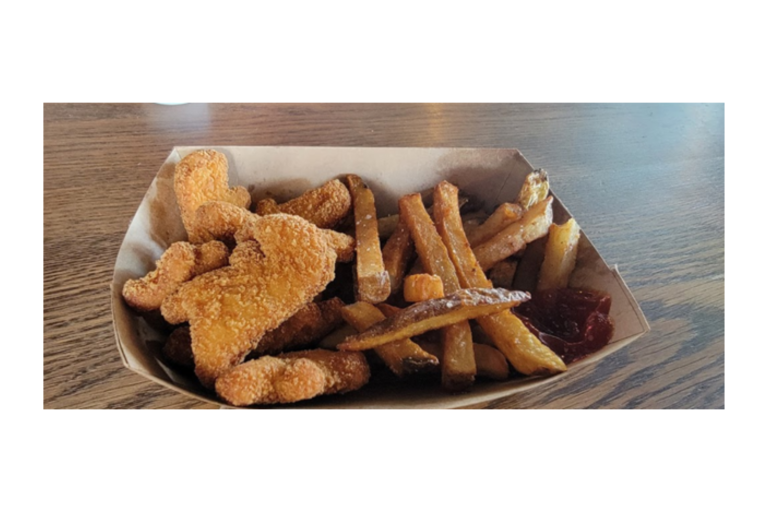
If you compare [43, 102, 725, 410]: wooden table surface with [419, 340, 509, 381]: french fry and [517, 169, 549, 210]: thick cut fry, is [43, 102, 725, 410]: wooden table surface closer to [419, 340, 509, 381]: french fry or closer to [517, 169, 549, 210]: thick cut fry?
[419, 340, 509, 381]: french fry

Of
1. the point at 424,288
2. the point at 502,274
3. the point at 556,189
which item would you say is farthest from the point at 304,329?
the point at 556,189

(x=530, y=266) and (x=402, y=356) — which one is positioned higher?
(x=530, y=266)

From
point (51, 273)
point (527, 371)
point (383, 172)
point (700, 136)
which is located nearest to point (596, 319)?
point (527, 371)

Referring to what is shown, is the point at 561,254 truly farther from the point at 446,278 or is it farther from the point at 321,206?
A: the point at 321,206

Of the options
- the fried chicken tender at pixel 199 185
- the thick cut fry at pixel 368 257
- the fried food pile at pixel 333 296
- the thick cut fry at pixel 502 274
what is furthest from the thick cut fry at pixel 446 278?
the fried chicken tender at pixel 199 185

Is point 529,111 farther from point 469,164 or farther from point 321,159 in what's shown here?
point 321,159

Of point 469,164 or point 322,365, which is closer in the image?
point 322,365

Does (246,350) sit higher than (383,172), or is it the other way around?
(383,172)
